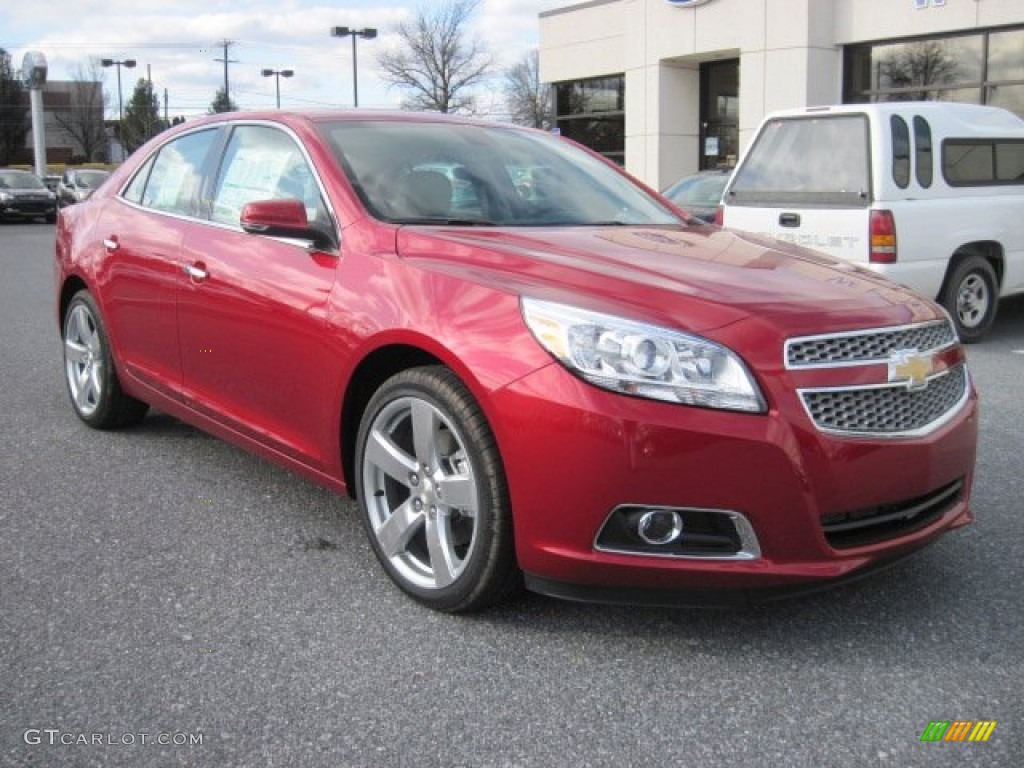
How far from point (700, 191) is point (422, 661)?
1027 centimetres

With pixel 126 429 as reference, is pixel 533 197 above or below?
above

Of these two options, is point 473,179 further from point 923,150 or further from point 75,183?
point 75,183

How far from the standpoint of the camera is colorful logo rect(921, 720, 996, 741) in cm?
256

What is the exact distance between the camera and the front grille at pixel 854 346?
287cm

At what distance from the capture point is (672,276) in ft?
10.4

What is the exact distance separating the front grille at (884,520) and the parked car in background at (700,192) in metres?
8.85

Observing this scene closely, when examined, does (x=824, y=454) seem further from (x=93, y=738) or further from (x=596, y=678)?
(x=93, y=738)

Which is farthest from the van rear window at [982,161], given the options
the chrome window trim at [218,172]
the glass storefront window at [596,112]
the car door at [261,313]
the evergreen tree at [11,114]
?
the evergreen tree at [11,114]

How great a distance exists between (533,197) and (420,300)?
1034 millimetres

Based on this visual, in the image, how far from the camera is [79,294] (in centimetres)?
545

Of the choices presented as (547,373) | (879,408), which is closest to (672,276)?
(547,373)

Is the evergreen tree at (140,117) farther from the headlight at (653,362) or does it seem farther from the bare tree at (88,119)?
the headlight at (653,362)

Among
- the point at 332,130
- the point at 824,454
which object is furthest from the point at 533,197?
the point at 824,454

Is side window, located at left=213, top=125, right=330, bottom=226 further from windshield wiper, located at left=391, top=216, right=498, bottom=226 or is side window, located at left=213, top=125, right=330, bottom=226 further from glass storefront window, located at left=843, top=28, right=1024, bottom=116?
glass storefront window, located at left=843, top=28, right=1024, bottom=116
